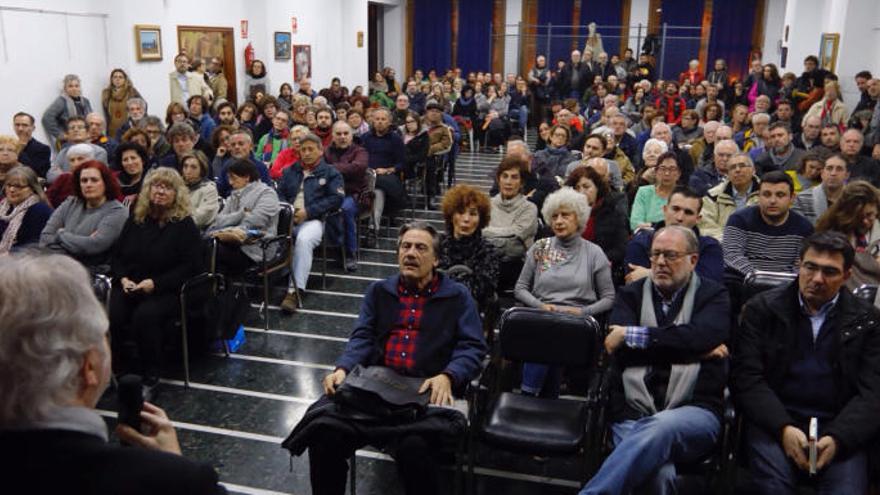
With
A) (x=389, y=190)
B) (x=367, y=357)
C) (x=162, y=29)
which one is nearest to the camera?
(x=367, y=357)

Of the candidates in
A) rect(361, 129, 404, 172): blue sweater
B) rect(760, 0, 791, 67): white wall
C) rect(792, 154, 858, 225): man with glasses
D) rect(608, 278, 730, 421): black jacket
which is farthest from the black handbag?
rect(760, 0, 791, 67): white wall

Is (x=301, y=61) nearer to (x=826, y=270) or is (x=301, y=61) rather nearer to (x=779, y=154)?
(x=779, y=154)

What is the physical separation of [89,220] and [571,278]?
2.94 m

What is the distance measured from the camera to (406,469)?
115 inches

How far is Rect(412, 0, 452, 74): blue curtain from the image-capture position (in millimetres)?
19938

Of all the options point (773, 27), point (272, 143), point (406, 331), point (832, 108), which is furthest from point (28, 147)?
point (773, 27)

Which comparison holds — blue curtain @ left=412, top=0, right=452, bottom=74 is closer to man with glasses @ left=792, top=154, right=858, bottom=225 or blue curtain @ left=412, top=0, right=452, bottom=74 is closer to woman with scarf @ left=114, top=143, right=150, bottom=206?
woman with scarf @ left=114, top=143, right=150, bottom=206

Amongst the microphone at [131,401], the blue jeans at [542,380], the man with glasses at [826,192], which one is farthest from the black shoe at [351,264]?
the microphone at [131,401]

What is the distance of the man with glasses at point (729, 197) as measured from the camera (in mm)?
5152

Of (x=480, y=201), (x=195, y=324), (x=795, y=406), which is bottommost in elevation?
(x=195, y=324)

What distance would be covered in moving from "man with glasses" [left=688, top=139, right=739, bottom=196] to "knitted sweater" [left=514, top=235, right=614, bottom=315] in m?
2.12

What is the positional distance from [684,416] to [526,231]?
2.38 metres

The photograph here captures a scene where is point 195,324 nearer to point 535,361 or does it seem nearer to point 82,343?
point 535,361

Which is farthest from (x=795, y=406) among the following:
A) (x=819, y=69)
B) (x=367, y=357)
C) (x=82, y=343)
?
(x=819, y=69)
